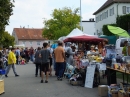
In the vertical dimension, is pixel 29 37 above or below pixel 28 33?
below

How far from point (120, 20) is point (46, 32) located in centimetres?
2090

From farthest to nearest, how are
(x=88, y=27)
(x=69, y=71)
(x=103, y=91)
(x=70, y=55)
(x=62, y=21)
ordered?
(x=88, y=27) < (x=62, y=21) < (x=70, y=55) < (x=69, y=71) < (x=103, y=91)

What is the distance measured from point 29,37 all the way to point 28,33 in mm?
2033

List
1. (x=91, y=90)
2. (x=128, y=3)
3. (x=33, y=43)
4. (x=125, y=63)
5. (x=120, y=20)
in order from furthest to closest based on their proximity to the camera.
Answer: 1. (x=33, y=43)
2. (x=128, y=3)
3. (x=120, y=20)
4. (x=91, y=90)
5. (x=125, y=63)

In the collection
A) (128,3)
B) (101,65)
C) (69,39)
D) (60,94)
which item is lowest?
(60,94)

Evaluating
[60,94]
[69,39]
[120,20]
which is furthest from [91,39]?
[120,20]

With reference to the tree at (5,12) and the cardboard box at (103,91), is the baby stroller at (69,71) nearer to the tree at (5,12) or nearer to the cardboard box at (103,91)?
the cardboard box at (103,91)

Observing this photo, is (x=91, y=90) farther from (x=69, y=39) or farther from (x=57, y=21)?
(x=57, y=21)

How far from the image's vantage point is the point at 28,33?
107000 millimetres

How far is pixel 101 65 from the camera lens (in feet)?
36.1

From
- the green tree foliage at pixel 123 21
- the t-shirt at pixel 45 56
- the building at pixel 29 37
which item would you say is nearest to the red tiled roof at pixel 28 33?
the building at pixel 29 37

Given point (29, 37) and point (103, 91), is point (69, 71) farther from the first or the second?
point (29, 37)

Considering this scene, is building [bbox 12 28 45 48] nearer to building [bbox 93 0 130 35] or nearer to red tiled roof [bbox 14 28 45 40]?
red tiled roof [bbox 14 28 45 40]

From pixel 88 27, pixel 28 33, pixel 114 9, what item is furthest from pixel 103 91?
pixel 28 33
